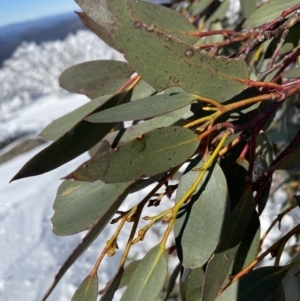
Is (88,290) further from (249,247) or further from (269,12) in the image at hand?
(269,12)

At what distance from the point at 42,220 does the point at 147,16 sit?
6.92 ft

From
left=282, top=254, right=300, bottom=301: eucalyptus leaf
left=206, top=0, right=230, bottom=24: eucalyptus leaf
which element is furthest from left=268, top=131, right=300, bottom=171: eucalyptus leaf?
left=206, top=0, right=230, bottom=24: eucalyptus leaf

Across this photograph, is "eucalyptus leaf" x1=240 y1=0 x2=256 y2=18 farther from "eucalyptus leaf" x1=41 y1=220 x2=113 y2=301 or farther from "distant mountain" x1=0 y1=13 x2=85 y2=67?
"distant mountain" x1=0 y1=13 x2=85 y2=67

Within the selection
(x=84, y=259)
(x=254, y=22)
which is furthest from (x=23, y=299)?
(x=254, y=22)

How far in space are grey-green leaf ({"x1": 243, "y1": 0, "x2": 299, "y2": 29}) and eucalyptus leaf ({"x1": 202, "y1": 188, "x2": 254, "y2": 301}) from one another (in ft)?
0.56

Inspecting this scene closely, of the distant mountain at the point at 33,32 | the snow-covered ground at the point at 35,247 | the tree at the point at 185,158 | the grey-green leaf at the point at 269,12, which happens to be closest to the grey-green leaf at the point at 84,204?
the tree at the point at 185,158

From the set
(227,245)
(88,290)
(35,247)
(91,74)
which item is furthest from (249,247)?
(35,247)

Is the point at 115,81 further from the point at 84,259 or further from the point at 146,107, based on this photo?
the point at 84,259

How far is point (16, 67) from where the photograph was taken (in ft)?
18.9

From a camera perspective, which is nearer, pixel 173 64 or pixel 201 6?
pixel 173 64

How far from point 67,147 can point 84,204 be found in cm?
5

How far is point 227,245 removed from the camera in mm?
374

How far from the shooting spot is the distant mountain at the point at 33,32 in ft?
19.9

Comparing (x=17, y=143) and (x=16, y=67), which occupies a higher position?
(x=16, y=67)
